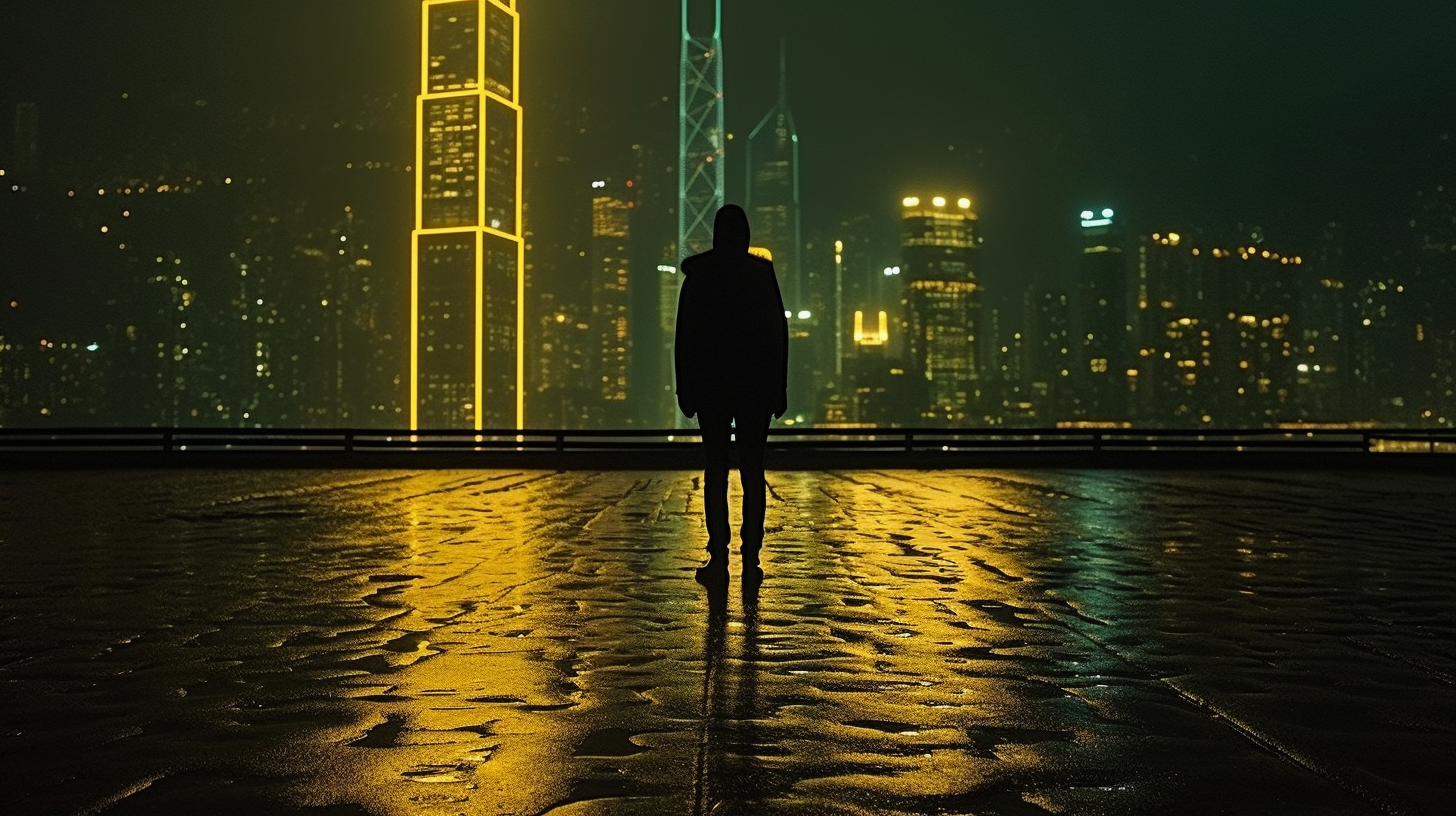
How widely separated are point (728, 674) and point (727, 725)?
0.73 m

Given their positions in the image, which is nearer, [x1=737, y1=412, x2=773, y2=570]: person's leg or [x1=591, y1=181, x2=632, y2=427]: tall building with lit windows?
[x1=737, y1=412, x2=773, y2=570]: person's leg

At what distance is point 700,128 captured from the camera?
57.4 m

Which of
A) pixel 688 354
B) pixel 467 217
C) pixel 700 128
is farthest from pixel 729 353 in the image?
pixel 467 217

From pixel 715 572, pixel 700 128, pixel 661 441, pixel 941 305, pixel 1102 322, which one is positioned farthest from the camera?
pixel 941 305

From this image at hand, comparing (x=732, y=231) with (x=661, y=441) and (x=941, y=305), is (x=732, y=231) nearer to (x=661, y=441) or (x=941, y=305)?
(x=661, y=441)

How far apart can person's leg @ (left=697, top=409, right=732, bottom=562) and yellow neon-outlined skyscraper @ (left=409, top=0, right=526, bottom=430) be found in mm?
Answer: 49529

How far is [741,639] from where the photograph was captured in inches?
186

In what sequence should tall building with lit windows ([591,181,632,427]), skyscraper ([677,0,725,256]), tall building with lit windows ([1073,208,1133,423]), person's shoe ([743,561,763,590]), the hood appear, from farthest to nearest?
tall building with lit windows ([591,181,632,427])
tall building with lit windows ([1073,208,1133,423])
skyscraper ([677,0,725,256])
the hood
person's shoe ([743,561,763,590])

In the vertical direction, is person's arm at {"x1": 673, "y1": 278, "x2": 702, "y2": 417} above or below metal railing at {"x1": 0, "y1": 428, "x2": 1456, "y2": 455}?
above

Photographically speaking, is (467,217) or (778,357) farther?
(467,217)

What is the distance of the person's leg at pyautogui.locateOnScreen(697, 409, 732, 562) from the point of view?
6.51 m

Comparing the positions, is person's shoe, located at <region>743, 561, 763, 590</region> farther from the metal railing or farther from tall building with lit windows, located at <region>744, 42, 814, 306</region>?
tall building with lit windows, located at <region>744, 42, 814, 306</region>

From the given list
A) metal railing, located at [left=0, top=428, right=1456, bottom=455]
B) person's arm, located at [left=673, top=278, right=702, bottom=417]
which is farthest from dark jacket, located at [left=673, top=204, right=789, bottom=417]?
metal railing, located at [left=0, top=428, right=1456, bottom=455]

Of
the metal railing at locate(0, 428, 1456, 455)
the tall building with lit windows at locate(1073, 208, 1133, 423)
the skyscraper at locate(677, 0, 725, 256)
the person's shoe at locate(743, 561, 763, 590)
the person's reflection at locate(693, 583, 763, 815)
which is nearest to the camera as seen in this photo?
the person's reflection at locate(693, 583, 763, 815)
